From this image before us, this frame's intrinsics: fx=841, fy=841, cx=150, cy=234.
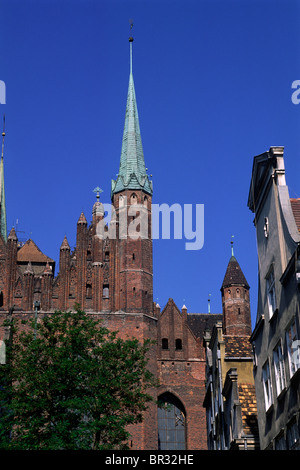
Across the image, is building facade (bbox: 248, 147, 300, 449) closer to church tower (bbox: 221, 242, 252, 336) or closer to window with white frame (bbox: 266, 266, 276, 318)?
window with white frame (bbox: 266, 266, 276, 318)

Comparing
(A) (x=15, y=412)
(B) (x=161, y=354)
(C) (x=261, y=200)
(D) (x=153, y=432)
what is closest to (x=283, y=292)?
(C) (x=261, y=200)

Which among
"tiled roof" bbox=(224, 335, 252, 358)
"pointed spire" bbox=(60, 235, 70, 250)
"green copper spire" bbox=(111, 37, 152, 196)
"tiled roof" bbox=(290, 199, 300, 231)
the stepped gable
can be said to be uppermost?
"green copper spire" bbox=(111, 37, 152, 196)

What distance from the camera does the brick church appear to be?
48875mm

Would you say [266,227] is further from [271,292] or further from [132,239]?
[132,239]

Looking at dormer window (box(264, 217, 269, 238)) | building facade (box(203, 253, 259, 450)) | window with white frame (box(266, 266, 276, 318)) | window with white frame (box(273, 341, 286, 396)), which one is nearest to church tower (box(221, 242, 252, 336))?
building facade (box(203, 253, 259, 450))

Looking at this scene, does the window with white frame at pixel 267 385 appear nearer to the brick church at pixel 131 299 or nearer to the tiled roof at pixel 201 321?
the brick church at pixel 131 299

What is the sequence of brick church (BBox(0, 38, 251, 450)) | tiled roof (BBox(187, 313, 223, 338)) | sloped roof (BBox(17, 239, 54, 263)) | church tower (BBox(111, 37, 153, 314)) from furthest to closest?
tiled roof (BBox(187, 313, 223, 338))
sloped roof (BBox(17, 239, 54, 263))
church tower (BBox(111, 37, 153, 314))
brick church (BBox(0, 38, 251, 450))

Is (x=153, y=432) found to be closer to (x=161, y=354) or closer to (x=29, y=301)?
(x=161, y=354)

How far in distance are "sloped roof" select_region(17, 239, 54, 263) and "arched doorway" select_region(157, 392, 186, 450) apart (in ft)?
39.3

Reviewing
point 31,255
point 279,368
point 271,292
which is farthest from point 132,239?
point 279,368

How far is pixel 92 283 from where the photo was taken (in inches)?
1956

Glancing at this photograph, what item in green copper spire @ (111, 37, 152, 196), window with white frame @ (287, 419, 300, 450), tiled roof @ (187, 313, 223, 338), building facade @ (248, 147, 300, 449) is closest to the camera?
window with white frame @ (287, 419, 300, 450)

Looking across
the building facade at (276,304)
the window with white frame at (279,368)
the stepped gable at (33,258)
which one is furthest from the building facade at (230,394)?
the stepped gable at (33,258)

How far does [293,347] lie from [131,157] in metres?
38.7
